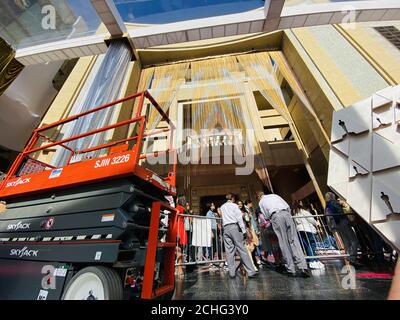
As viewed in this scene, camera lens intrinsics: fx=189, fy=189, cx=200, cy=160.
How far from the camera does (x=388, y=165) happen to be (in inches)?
108

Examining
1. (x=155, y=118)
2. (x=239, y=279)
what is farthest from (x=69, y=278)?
(x=155, y=118)

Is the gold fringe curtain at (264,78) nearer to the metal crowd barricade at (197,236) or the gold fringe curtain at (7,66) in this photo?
the metal crowd barricade at (197,236)

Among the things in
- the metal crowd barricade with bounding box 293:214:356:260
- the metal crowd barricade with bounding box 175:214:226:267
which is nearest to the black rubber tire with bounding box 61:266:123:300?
the metal crowd barricade with bounding box 175:214:226:267

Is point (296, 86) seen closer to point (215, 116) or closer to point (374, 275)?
point (215, 116)

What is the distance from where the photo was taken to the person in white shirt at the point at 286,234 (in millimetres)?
3070

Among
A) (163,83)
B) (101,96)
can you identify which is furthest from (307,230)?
(163,83)

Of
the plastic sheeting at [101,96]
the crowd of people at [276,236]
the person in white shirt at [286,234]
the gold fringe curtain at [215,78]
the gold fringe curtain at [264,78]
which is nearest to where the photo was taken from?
the person in white shirt at [286,234]

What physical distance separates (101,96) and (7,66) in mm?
3915

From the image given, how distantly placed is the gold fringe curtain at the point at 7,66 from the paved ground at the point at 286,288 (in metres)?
7.95

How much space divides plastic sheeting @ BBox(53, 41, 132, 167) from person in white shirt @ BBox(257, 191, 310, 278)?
12.8ft

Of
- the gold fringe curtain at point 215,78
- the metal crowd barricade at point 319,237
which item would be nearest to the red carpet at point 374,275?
the metal crowd barricade at point 319,237

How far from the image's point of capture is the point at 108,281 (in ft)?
5.21

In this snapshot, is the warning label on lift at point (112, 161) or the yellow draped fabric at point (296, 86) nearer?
the warning label on lift at point (112, 161)

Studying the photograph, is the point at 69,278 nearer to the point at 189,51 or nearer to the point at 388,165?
the point at 388,165
